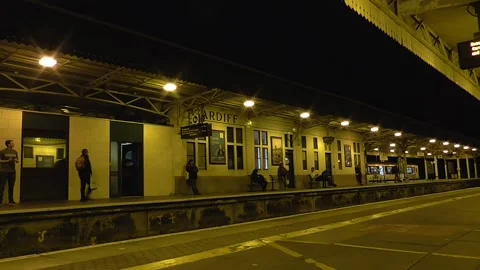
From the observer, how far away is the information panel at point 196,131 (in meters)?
19.0

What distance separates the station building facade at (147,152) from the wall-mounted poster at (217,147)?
51 mm

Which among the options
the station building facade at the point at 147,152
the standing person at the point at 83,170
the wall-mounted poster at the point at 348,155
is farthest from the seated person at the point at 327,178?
the standing person at the point at 83,170

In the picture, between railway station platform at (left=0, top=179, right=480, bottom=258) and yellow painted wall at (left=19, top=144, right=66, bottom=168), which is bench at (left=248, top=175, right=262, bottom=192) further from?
yellow painted wall at (left=19, top=144, right=66, bottom=168)

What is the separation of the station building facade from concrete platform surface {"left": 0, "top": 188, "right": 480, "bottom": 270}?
7.90 metres

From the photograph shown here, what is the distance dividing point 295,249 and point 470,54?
5.65 meters

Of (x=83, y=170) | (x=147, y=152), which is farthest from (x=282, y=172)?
(x=83, y=170)

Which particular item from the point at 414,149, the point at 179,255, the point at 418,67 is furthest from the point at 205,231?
the point at 414,149

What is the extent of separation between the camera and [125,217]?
10.5 m

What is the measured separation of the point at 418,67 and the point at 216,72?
6531 mm

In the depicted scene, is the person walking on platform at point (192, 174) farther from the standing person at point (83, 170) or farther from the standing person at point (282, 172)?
the standing person at point (282, 172)

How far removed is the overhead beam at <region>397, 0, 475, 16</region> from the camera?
8477mm

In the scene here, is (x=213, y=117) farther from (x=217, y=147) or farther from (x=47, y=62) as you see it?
(x=47, y=62)

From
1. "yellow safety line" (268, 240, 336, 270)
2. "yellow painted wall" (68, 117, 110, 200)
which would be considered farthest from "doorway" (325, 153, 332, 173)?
"yellow safety line" (268, 240, 336, 270)

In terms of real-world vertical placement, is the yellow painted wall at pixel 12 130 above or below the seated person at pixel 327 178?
above
